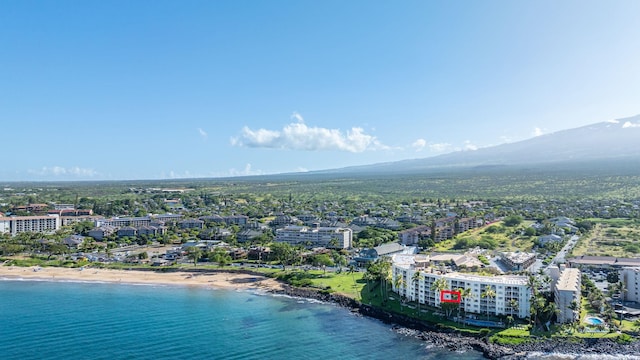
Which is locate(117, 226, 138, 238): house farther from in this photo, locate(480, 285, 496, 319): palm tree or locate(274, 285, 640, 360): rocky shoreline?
locate(480, 285, 496, 319): palm tree

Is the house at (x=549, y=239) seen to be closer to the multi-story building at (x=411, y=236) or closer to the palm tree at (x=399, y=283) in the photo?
the multi-story building at (x=411, y=236)

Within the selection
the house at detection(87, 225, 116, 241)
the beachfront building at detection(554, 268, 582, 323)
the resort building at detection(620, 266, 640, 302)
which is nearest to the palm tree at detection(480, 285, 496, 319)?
the beachfront building at detection(554, 268, 582, 323)

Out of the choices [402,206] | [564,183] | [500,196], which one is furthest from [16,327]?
[564,183]

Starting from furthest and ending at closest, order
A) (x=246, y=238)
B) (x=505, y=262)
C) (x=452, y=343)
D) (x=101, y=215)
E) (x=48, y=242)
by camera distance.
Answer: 1. (x=101, y=215)
2. (x=246, y=238)
3. (x=48, y=242)
4. (x=505, y=262)
5. (x=452, y=343)

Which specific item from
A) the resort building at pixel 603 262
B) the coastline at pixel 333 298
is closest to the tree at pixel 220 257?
the coastline at pixel 333 298

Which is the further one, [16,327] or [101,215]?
[101,215]

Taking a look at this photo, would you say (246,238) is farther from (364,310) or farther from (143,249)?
(364,310)
